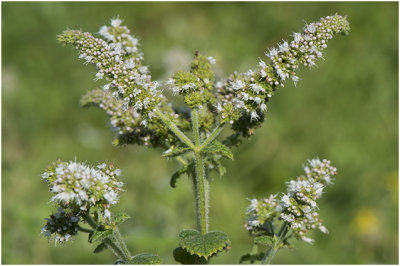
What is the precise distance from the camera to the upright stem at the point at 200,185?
3.54 meters

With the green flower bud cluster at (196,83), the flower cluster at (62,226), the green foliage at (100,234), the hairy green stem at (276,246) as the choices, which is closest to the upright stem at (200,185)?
the green flower bud cluster at (196,83)

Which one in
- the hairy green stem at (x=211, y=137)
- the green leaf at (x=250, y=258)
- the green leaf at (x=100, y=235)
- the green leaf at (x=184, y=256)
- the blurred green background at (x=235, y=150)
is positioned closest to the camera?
the green leaf at (x=100, y=235)

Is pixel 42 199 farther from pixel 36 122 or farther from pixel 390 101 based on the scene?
Result: pixel 390 101

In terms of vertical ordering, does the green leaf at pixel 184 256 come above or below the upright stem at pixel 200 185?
below

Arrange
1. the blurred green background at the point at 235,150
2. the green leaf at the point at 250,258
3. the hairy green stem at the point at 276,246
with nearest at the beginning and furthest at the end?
the hairy green stem at the point at 276,246 < the green leaf at the point at 250,258 < the blurred green background at the point at 235,150

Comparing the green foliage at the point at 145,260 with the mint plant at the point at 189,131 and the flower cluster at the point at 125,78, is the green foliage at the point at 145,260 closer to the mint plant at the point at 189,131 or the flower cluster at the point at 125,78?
A: the mint plant at the point at 189,131

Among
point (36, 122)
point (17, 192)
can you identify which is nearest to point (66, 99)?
point (36, 122)

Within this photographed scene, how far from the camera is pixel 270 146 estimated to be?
8.63 metres

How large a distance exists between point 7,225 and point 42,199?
3.58ft

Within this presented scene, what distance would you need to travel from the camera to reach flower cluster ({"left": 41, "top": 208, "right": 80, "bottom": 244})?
132 inches

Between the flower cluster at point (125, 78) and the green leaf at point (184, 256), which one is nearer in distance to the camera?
the flower cluster at point (125, 78)

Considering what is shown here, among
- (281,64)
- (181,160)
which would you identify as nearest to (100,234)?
(181,160)

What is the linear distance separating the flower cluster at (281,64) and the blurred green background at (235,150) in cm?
297

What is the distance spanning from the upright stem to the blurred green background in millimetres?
2644
